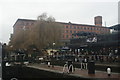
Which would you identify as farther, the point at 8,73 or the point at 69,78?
the point at 8,73

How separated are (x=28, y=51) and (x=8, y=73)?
15086mm

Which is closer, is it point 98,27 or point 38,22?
point 38,22

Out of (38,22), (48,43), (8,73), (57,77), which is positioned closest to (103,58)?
(57,77)

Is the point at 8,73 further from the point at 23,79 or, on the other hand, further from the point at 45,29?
the point at 45,29

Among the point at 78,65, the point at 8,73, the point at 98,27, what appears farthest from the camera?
the point at 98,27

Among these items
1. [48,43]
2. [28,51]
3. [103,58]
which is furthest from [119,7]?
[28,51]

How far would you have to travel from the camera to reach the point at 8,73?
90.7ft

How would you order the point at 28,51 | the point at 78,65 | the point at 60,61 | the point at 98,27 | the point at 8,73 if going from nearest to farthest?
the point at 78,65, the point at 8,73, the point at 60,61, the point at 28,51, the point at 98,27

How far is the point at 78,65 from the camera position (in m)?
25.1

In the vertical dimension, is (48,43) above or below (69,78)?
above

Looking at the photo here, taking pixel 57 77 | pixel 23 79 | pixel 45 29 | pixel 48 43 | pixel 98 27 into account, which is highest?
pixel 98 27

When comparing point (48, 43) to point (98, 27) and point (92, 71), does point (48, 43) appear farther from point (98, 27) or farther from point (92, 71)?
point (98, 27)

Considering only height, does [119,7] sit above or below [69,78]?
above

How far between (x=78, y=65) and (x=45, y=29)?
67.0 ft
